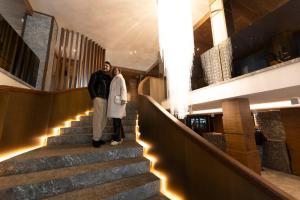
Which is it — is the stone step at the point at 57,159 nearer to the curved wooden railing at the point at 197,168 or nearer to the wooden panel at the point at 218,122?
the curved wooden railing at the point at 197,168

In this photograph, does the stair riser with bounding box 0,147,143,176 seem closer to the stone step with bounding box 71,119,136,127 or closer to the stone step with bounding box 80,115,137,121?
the stone step with bounding box 71,119,136,127

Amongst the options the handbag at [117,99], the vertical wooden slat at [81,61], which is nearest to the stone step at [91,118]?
the handbag at [117,99]

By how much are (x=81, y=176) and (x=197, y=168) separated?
1.27m

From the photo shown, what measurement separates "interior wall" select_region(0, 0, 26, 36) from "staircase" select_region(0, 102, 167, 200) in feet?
17.9

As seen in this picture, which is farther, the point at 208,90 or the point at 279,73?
the point at 208,90

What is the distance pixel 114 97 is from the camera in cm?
279

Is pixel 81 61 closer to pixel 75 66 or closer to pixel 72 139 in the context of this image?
pixel 75 66

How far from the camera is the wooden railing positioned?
10.5 feet

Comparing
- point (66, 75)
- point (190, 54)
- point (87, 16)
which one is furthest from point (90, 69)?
point (190, 54)

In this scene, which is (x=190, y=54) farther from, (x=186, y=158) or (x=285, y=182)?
(x=285, y=182)

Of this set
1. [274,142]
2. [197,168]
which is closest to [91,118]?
[197,168]

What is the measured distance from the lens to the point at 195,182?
5.84 ft

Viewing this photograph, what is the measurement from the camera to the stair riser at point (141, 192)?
1.69 metres

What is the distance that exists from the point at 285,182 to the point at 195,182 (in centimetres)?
465
